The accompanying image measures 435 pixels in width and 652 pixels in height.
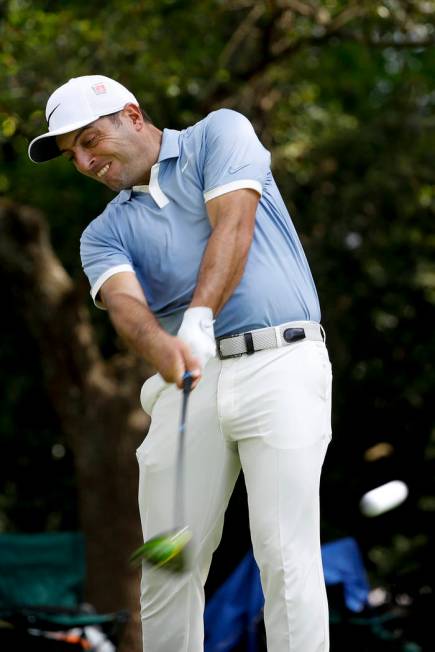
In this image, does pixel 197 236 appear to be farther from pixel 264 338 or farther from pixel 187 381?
pixel 187 381

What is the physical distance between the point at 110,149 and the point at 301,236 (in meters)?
8.13

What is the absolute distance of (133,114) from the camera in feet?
13.4

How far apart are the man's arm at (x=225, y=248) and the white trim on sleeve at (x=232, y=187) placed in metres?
0.01

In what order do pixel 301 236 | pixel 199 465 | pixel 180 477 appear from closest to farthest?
1. pixel 180 477
2. pixel 199 465
3. pixel 301 236

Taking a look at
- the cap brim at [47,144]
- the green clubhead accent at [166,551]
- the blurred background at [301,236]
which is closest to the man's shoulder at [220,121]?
the cap brim at [47,144]

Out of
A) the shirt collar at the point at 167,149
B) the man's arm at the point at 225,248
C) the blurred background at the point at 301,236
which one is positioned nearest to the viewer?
the man's arm at the point at 225,248

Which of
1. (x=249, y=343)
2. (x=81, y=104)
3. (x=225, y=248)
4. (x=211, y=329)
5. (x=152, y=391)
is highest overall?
(x=81, y=104)

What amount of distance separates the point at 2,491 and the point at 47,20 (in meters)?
5.84

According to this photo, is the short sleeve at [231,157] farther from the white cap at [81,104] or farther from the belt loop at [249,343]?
the belt loop at [249,343]

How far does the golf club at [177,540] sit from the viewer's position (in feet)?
11.7

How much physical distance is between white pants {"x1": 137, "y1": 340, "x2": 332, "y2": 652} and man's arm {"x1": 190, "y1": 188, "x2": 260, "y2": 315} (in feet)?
0.88

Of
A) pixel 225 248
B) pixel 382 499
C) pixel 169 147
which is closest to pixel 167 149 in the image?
pixel 169 147

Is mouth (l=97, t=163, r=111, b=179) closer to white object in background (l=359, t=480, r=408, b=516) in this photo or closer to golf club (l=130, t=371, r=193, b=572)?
golf club (l=130, t=371, r=193, b=572)

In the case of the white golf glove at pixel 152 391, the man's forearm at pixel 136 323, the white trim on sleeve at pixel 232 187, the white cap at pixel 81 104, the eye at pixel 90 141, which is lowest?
the white golf glove at pixel 152 391
